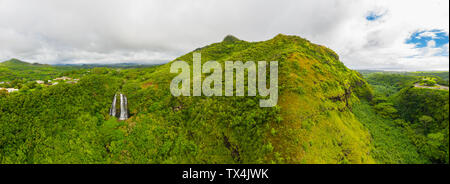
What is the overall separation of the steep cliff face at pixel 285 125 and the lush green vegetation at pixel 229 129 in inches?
7.0

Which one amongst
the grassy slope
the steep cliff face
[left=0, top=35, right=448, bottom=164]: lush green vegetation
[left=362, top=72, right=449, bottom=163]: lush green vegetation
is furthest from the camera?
the grassy slope

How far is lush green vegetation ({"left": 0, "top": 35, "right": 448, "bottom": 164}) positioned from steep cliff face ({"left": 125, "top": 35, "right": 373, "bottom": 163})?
177 millimetres

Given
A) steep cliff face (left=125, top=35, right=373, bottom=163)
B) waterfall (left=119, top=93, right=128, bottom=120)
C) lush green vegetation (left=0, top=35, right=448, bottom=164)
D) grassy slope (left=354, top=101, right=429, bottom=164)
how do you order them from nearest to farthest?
steep cliff face (left=125, top=35, right=373, bottom=163) < lush green vegetation (left=0, top=35, right=448, bottom=164) < grassy slope (left=354, top=101, right=429, bottom=164) < waterfall (left=119, top=93, right=128, bottom=120)

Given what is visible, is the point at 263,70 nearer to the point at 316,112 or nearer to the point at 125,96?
the point at 316,112

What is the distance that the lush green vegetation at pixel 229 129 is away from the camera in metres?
25.2

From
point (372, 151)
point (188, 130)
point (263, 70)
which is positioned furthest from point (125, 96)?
point (372, 151)

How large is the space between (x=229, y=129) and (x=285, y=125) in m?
10.7

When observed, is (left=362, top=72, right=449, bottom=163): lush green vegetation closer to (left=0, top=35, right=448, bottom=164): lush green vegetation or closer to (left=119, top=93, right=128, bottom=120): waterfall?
(left=0, top=35, right=448, bottom=164): lush green vegetation

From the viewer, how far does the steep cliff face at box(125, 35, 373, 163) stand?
23734 millimetres

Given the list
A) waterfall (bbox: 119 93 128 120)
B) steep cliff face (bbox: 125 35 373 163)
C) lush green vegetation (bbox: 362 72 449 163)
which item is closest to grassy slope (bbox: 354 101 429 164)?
lush green vegetation (bbox: 362 72 449 163)

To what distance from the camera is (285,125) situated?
25.9 meters

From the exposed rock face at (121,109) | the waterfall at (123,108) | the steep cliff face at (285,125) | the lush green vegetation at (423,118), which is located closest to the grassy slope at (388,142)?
the lush green vegetation at (423,118)

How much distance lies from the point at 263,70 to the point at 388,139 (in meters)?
30.6

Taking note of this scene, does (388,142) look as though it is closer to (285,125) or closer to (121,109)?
(285,125)
